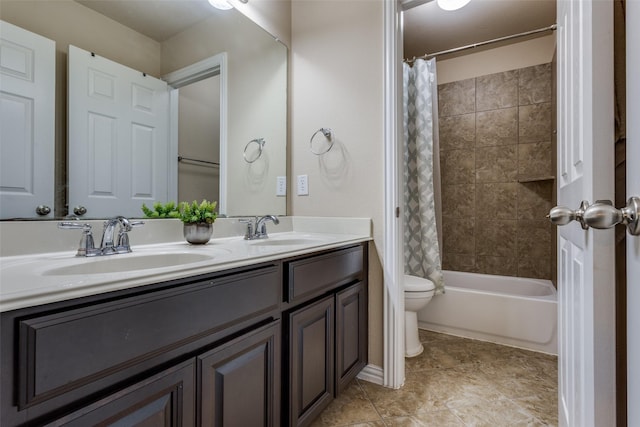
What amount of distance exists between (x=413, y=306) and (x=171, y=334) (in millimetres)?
1615

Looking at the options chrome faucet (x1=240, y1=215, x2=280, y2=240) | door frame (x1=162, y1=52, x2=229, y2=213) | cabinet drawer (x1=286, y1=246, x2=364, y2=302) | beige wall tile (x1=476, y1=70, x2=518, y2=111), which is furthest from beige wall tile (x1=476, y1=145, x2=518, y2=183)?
door frame (x1=162, y1=52, x2=229, y2=213)

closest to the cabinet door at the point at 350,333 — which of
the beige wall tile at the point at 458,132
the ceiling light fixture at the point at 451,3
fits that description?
the ceiling light fixture at the point at 451,3

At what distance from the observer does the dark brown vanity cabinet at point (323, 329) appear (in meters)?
1.11

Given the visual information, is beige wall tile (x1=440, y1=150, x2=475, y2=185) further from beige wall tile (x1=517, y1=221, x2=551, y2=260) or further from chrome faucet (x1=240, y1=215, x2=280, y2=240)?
chrome faucet (x1=240, y1=215, x2=280, y2=240)

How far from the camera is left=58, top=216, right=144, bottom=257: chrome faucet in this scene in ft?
3.19

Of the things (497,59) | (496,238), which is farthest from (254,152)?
(497,59)

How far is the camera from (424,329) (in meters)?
2.42

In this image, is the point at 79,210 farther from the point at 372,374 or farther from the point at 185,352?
the point at 372,374

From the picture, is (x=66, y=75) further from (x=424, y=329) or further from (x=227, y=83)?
(x=424, y=329)

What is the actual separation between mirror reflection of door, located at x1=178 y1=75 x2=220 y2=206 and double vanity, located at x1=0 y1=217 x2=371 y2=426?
0.24 metres

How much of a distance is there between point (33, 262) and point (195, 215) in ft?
1.70

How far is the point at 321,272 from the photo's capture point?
1253 millimetres

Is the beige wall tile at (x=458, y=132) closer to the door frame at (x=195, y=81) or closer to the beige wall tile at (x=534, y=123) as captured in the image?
the beige wall tile at (x=534, y=123)

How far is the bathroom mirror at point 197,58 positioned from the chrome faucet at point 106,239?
0.33 ft
